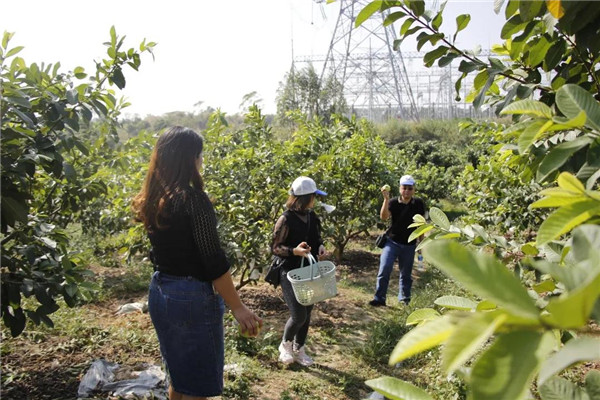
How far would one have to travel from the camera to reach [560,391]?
63 cm

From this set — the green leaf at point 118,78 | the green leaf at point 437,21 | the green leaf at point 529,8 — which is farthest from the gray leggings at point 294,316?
the green leaf at point 529,8

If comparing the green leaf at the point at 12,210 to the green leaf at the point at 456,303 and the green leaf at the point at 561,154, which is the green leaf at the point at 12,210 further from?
the green leaf at the point at 561,154

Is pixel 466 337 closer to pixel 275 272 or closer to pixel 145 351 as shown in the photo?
pixel 275 272

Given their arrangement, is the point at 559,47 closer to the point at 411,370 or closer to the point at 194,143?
the point at 194,143

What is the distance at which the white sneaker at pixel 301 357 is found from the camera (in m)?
3.93

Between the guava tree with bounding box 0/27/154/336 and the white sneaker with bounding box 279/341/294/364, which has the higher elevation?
the guava tree with bounding box 0/27/154/336

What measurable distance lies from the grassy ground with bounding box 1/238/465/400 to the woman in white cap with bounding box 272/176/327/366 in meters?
0.27

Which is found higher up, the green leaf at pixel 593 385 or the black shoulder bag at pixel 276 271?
the green leaf at pixel 593 385

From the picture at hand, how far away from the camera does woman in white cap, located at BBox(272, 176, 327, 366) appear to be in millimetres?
3746

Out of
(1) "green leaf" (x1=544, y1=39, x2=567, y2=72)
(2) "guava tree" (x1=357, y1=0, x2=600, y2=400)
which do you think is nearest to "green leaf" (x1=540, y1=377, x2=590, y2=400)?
(2) "guava tree" (x1=357, y1=0, x2=600, y2=400)

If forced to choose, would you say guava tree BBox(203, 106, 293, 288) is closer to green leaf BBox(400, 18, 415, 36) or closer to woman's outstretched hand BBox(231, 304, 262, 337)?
woman's outstretched hand BBox(231, 304, 262, 337)

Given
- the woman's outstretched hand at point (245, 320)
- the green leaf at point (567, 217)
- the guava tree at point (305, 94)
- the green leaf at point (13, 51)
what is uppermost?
the guava tree at point (305, 94)

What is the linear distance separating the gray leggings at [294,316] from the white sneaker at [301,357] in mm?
49

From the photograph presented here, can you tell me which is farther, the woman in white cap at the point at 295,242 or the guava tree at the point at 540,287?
the woman in white cap at the point at 295,242
